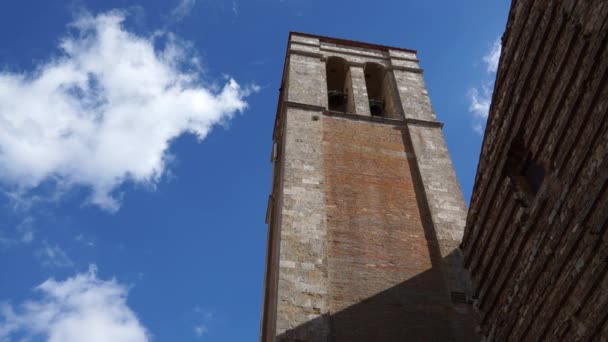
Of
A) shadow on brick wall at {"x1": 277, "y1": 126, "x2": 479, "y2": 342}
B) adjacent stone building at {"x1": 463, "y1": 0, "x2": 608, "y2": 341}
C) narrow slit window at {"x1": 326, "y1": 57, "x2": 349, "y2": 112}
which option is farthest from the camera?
narrow slit window at {"x1": 326, "y1": 57, "x2": 349, "y2": 112}

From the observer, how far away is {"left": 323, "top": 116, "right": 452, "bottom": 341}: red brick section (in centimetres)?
915

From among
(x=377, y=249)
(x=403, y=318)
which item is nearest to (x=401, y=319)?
(x=403, y=318)

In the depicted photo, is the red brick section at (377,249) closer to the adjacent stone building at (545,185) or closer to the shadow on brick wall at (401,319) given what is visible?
the shadow on brick wall at (401,319)

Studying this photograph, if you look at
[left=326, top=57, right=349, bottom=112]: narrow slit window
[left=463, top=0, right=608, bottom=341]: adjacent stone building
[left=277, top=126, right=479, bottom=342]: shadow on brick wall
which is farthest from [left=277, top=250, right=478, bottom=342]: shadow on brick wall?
[left=326, top=57, right=349, bottom=112]: narrow slit window

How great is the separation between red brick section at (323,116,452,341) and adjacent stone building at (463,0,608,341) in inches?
79.8

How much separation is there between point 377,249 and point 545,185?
4749 millimetres

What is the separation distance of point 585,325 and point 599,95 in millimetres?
1969

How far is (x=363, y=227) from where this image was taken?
35.7 ft

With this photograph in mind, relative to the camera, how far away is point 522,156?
6.72 meters

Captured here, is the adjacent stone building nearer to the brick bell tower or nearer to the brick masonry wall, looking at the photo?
the brick masonry wall

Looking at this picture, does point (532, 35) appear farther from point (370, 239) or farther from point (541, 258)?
point (370, 239)

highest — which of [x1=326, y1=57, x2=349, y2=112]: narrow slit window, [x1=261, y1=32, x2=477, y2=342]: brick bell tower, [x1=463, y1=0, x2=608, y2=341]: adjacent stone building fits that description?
[x1=326, y1=57, x2=349, y2=112]: narrow slit window

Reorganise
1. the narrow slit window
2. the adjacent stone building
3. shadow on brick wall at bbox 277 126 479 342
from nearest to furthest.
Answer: the adjacent stone building < shadow on brick wall at bbox 277 126 479 342 < the narrow slit window

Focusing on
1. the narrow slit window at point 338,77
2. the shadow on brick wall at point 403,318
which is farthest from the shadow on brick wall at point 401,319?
the narrow slit window at point 338,77
